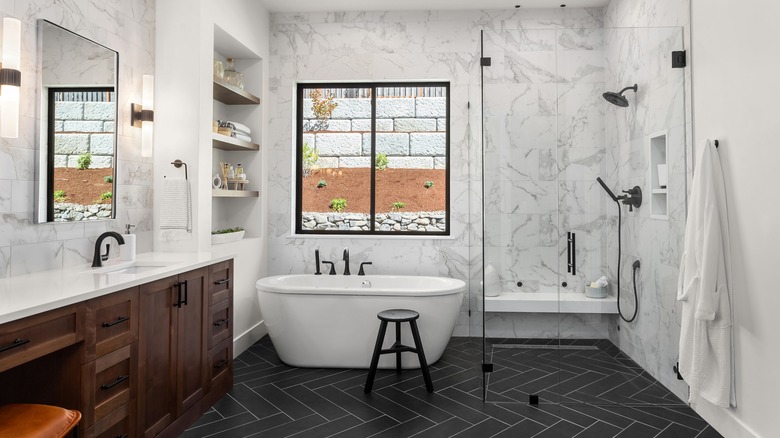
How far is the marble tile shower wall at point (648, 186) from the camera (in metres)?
2.90

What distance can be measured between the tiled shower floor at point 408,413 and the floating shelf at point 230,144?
6.04ft

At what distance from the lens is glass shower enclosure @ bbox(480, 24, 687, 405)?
2914 millimetres

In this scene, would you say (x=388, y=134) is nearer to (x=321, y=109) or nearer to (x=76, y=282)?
(x=321, y=109)

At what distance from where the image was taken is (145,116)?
3232 millimetres

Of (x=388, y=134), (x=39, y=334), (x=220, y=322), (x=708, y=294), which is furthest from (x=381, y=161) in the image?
(x=39, y=334)

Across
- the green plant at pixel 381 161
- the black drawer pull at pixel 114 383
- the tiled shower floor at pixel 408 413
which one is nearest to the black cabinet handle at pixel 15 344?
the black drawer pull at pixel 114 383

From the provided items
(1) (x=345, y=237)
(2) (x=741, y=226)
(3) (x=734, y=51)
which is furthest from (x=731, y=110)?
(1) (x=345, y=237)

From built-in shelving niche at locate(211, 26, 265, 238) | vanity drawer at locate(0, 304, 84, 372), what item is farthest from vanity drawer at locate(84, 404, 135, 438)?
built-in shelving niche at locate(211, 26, 265, 238)

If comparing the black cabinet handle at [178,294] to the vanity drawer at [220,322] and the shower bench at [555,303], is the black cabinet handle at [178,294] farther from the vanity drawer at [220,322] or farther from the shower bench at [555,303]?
the shower bench at [555,303]

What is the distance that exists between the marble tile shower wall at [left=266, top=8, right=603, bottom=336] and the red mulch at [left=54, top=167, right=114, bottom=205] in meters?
1.94

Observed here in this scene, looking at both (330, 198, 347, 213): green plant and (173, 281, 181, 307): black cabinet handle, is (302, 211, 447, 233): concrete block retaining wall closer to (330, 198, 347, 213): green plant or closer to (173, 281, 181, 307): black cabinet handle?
(330, 198, 347, 213): green plant

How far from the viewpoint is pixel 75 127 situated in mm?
2623

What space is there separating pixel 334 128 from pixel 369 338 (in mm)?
2279

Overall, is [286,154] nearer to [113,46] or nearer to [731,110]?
[113,46]
